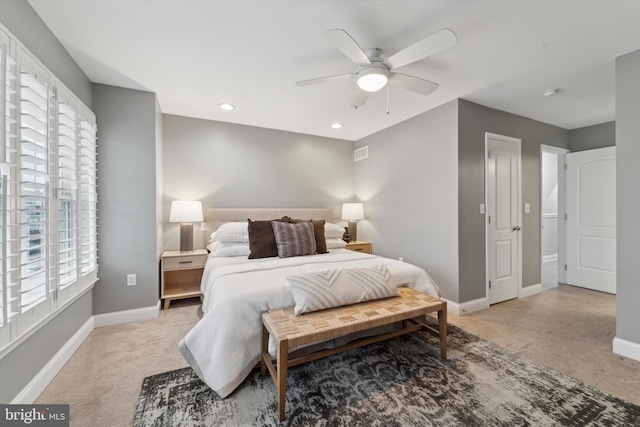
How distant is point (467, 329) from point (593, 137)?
3772mm

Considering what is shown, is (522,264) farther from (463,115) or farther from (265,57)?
(265,57)

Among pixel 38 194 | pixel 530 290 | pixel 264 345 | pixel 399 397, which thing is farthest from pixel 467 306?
pixel 38 194

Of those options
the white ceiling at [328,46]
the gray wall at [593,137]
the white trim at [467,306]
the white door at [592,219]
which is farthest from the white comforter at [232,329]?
the gray wall at [593,137]

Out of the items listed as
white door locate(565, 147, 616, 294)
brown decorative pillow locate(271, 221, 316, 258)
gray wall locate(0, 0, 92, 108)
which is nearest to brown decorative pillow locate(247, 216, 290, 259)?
brown decorative pillow locate(271, 221, 316, 258)

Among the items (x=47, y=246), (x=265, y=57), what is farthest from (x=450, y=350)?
(x=47, y=246)

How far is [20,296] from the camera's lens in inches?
56.8

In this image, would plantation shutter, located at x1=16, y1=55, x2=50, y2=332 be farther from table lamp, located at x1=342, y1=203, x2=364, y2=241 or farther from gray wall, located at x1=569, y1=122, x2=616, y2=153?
gray wall, located at x1=569, y1=122, x2=616, y2=153

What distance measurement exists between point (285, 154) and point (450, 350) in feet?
11.2

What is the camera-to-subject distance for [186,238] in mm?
3334

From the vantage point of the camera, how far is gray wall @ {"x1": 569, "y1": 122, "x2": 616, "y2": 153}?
3.77 m

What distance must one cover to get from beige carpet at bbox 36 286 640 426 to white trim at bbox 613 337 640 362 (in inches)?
2.4

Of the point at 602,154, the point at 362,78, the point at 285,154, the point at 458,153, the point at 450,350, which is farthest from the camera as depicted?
the point at 285,154

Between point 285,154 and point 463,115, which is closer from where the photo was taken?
point 463,115

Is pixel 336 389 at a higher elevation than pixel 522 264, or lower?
lower
